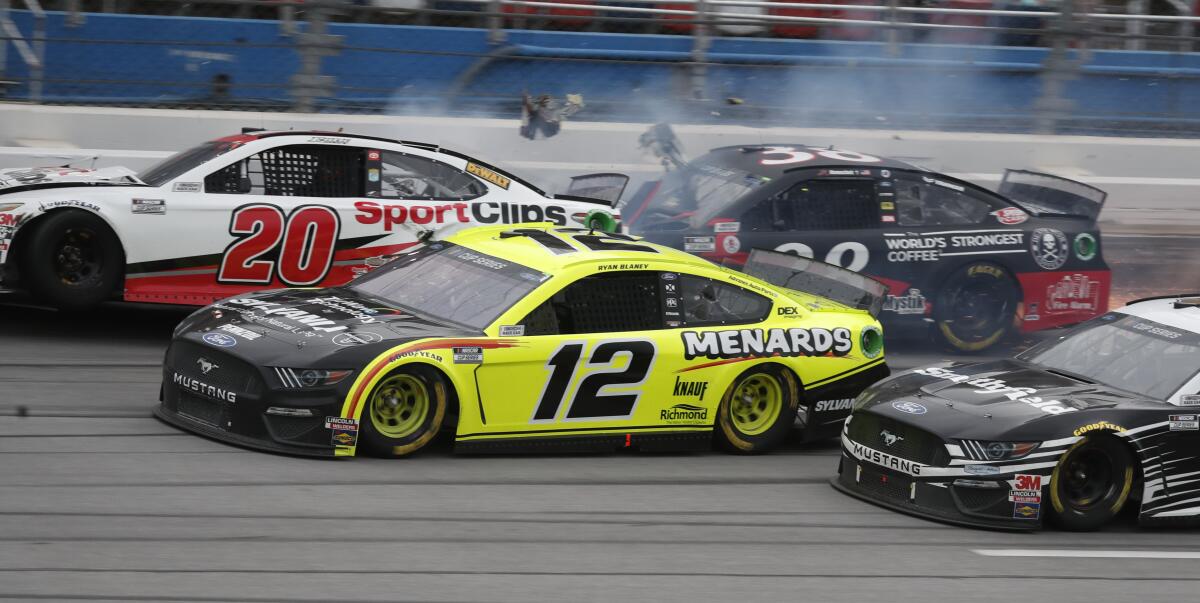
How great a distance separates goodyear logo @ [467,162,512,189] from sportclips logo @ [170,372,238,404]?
3499mm

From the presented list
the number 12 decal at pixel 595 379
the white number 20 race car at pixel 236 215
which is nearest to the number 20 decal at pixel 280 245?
the white number 20 race car at pixel 236 215

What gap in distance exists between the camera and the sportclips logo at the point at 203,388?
7348mm

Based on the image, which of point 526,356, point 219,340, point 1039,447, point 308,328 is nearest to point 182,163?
point 219,340

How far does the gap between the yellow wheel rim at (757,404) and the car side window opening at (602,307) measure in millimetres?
726

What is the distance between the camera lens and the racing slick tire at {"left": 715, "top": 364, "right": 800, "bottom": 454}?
27.4ft

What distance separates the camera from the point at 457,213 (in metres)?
10.4

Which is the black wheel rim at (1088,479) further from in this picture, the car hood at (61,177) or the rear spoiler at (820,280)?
the car hood at (61,177)

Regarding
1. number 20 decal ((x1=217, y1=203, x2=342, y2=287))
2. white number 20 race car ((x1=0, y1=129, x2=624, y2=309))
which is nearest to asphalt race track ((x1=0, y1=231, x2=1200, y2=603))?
white number 20 race car ((x1=0, y1=129, x2=624, y2=309))

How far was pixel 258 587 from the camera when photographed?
5.42 metres

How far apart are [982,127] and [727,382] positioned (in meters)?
8.48

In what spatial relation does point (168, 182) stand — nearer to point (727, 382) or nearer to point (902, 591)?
point (727, 382)

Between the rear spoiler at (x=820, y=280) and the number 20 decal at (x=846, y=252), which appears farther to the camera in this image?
the number 20 decal at (x=846, y=252)

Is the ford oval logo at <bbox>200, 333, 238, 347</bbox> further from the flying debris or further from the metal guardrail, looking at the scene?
the flying debris

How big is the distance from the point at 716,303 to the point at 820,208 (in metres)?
2.96
